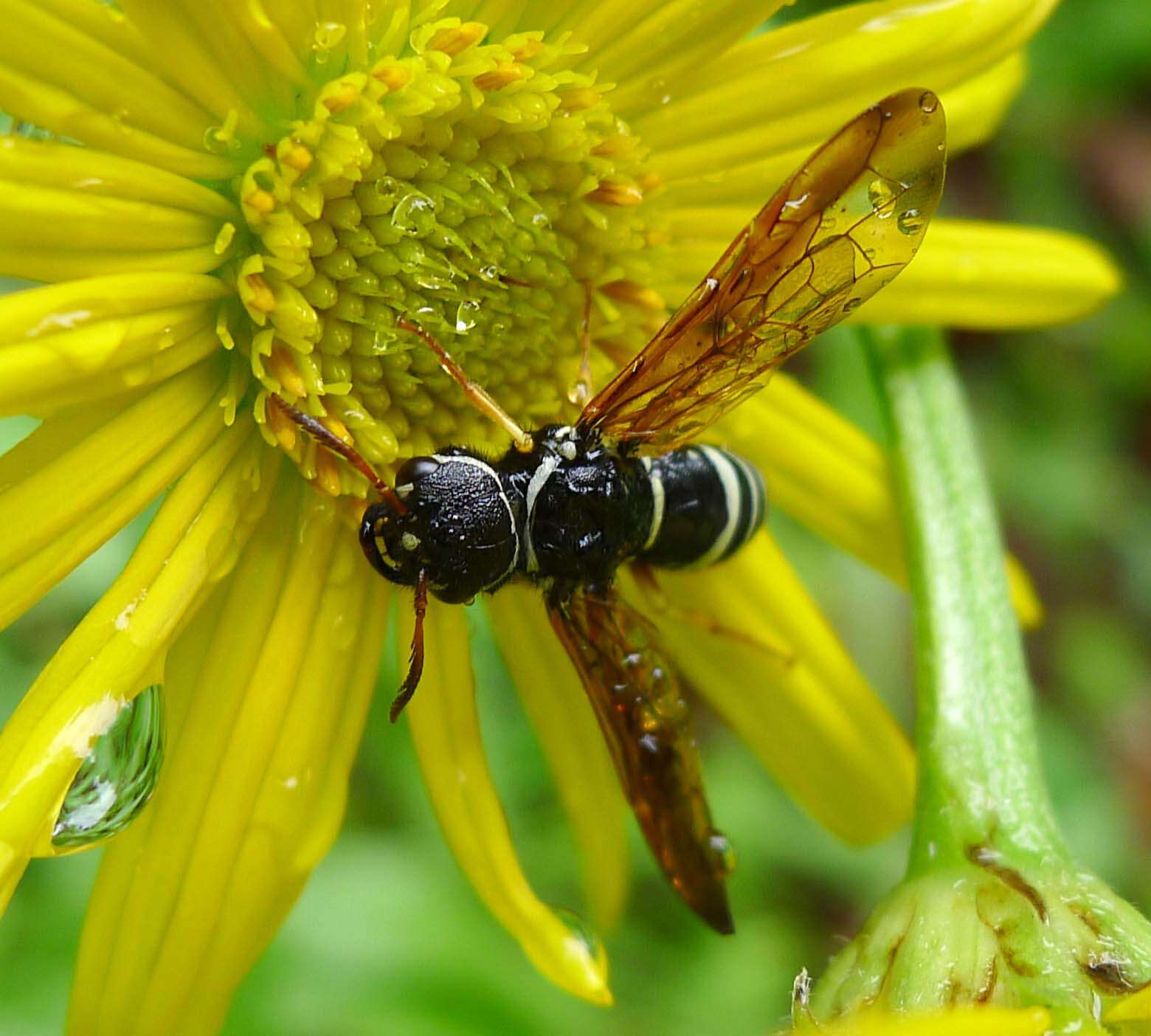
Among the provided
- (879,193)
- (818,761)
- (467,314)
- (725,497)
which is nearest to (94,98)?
(467,314)

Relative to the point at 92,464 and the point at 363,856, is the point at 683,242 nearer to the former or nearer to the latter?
the point at 92,464

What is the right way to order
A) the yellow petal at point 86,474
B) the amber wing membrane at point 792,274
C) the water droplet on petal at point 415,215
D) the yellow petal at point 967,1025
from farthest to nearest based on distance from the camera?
the water droplet on petal at point 415,215
the amber wing membrane at point 792,274
the yellow petal at point 86,474
the yellow petal at point 967,1025

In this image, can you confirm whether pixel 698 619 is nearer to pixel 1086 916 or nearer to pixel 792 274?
pixel 792 274

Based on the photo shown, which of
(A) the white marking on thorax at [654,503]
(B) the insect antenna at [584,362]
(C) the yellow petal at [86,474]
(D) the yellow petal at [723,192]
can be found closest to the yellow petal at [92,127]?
(C) the yellow petal at [86,474]

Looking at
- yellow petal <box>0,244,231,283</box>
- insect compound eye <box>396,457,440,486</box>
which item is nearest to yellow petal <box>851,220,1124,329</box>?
insect compound eye <box>396,457,440,486</box>

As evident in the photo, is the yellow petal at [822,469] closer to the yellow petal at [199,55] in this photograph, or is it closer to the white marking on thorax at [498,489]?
the white marking on thorax at [498,489]

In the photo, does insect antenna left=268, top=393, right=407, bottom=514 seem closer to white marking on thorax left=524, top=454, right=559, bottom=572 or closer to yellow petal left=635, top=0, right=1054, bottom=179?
white marking on thorax left=524, top=454, right=559, bottom=572

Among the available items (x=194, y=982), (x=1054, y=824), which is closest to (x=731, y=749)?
(x=1054, y=824)
